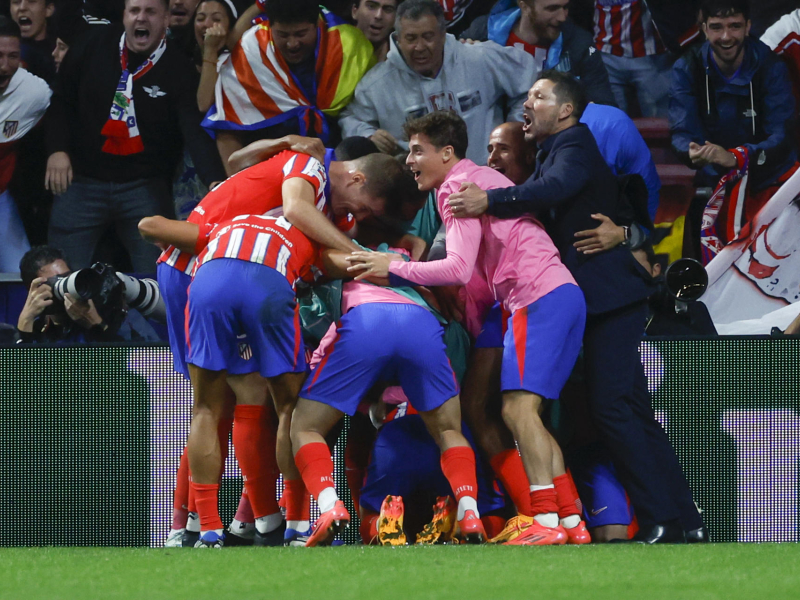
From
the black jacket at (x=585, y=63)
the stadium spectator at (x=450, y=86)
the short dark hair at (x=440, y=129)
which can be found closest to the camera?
the short dark hair at (x=440, y=129)

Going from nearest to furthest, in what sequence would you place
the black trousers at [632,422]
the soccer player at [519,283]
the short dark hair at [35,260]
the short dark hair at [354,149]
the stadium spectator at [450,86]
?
the soccer player at [519,283]
the black trousers at [632,422]
the short dark hair at [354,149]
the short dark hair at [35,260]
the stadium spectator at [450,86]

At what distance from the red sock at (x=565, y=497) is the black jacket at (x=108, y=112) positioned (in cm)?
289

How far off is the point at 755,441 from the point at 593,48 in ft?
8.45

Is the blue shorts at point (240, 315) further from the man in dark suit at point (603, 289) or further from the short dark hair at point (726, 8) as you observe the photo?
the short dark hair at point (726, 8)

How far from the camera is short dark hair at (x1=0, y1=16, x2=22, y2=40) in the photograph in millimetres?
6176

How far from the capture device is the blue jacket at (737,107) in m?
6.14

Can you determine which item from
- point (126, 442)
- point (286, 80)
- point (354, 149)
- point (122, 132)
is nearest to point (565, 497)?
point (354, 149)

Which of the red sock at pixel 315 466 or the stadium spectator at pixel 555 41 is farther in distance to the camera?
the stadium spectator at pixel 555 41

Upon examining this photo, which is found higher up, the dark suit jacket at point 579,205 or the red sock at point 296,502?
the dark suit jacket at point 579,205

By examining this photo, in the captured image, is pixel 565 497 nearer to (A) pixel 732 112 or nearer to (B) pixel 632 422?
(B) pixel 632 422

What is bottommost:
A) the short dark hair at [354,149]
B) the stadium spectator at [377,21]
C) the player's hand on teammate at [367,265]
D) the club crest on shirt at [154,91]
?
the player's hand on teammate at [367,265]

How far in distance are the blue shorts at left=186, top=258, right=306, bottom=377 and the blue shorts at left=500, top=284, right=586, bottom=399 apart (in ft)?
2.66

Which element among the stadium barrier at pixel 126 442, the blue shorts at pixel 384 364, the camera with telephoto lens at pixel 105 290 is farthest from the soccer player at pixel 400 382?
the camera with telephoto lens at pixel 105 290

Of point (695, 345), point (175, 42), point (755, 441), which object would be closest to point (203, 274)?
point (695, 345)
